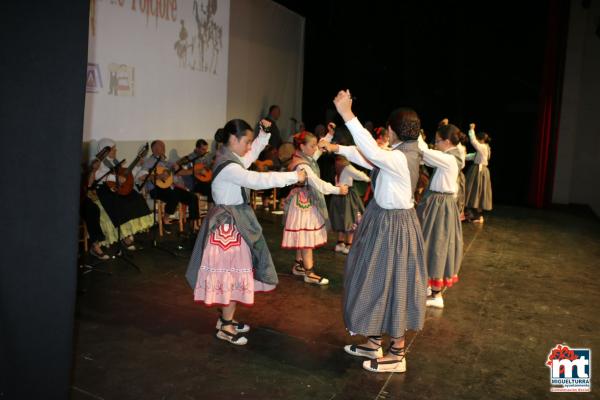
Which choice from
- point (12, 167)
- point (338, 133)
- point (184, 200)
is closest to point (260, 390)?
point (12, 167)

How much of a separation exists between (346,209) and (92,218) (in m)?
2.48

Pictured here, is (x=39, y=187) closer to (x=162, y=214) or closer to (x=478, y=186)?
(x=162, y=214)

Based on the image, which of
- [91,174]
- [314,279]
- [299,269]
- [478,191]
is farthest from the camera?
[478,191]

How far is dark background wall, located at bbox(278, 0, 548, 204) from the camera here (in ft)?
34.3

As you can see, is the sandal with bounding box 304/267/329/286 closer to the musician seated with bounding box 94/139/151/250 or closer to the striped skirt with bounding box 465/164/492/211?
the musician seated with bounding box 94/139/151/250

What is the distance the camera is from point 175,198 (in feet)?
19.7

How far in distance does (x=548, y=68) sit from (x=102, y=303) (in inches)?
344

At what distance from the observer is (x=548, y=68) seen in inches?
377

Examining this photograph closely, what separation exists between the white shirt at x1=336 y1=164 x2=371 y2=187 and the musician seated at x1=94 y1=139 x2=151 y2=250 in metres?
1.99

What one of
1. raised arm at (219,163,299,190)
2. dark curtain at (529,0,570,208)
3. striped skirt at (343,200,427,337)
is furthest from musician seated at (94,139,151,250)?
dark curtain at (529,0,570,208)

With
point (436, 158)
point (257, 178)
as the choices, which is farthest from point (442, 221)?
point (257, 178)

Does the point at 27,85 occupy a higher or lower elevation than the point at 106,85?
lower

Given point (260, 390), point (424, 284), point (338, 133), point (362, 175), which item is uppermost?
point (338, 133)

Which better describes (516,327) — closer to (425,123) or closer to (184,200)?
(184,200)
